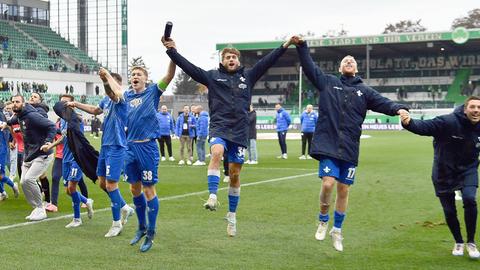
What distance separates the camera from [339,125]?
798 centimetres

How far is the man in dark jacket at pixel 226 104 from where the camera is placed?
8.62 meters

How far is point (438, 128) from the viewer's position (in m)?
7.69

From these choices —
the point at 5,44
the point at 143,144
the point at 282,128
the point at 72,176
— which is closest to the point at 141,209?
the point at 143,144

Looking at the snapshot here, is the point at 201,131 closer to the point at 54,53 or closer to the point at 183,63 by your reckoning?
the point at 183,63

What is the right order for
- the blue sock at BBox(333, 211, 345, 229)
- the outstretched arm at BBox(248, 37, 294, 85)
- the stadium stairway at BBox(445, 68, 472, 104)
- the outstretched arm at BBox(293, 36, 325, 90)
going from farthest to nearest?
the stadium stairway at BBox(445, 68, 472, 104) < the outstretched arm at BBox(248, 37, 294, 85) < the outstretched arm at BBox(293, 36, 325, 90) < the blue sock at BBox(333, 211, 345, 229)

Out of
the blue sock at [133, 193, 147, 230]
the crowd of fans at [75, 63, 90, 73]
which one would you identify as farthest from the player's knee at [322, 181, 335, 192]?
the crowd of fans at [75, 63, 90, 73]

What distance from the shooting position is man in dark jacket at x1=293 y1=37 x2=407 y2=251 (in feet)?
26.0

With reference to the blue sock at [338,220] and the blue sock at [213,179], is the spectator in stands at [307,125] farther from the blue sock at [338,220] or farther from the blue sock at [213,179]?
the blue sock at [338,220]

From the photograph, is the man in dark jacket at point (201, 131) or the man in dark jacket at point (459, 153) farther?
the man in dark jacket at point (201, 131)

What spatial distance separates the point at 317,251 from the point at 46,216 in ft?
15.8

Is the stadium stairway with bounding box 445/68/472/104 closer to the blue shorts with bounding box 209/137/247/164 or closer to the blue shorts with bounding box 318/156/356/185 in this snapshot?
the blue shorts with bounding box 209/137/247/164

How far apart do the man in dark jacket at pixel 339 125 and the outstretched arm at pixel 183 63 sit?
4.35ft

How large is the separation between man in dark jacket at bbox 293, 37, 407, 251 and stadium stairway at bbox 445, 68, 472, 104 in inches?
2457

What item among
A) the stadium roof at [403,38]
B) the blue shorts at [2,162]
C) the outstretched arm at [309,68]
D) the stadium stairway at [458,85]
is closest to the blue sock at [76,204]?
the blue shorts at [2,162]
